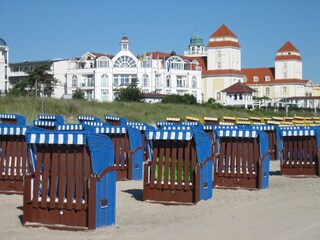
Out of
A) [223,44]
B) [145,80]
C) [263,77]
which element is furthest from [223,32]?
[145,80]

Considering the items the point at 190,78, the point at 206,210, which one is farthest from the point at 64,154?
the point at 190,78

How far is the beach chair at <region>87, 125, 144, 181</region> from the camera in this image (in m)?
17.4

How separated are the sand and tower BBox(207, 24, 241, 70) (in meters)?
97.7

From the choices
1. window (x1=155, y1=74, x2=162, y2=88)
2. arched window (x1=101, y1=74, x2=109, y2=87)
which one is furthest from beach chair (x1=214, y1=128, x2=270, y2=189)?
window (x1=155, y1=74, x2=162, y2=88)

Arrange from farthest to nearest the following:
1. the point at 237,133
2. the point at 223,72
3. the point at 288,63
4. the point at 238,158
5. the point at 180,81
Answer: the point at 288,63, the point at 223,72, the point at 180,81, the point at 238,158, the point at 237,133

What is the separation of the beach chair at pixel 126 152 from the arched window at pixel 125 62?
245 ft

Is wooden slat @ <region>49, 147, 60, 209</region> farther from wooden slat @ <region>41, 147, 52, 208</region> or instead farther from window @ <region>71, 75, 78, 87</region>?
window @ <region>71, 75, 78, 87</region>

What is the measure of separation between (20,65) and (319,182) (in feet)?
299

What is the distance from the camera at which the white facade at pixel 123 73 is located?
91812 millimetres

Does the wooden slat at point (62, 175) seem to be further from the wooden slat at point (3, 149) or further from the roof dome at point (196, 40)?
the roof dome at point (196, 40)

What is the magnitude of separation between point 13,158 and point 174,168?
3.64m

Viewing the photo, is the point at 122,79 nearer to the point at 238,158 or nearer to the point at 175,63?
the point at 175,63

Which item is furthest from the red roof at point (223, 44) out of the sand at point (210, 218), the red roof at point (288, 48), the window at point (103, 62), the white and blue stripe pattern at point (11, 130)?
the white and blue stripe pattern at point (11, 130)

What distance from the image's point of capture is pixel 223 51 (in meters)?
112
